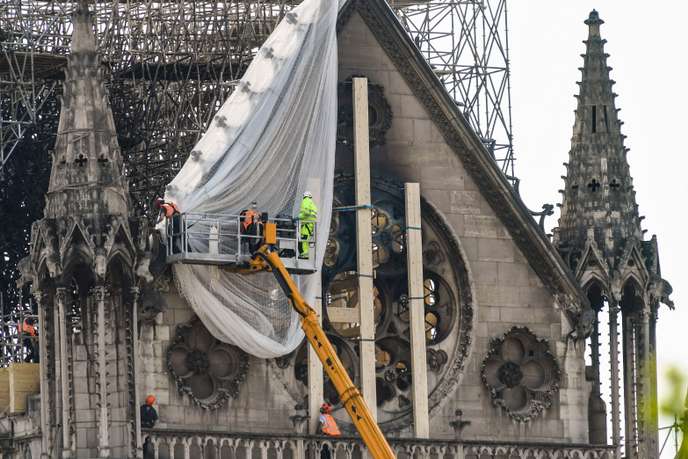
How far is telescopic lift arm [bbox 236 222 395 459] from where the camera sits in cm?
4328

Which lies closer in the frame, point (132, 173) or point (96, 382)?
point (96, 382)

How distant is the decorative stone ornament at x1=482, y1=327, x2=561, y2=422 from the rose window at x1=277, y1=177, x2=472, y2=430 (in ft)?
2.36

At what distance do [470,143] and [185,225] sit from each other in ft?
21.1

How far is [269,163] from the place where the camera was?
150ft

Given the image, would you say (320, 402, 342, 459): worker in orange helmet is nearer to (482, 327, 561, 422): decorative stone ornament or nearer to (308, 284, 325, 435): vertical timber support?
(308, 284, 325, 435): vertical timber support

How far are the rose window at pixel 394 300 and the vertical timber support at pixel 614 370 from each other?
2570 mm

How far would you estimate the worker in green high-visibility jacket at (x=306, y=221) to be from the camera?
1752 inches

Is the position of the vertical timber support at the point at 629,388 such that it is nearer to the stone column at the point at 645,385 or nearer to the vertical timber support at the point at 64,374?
the stone column at the point at 645,385

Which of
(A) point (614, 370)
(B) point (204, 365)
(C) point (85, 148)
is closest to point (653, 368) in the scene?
(A) point (614, 370)

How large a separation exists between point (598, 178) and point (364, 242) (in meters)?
4.78

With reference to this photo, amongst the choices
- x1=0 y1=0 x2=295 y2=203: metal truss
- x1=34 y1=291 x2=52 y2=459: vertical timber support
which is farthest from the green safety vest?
x1=0 y1=0 x2=295 y2=203: metal truss

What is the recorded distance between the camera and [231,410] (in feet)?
150

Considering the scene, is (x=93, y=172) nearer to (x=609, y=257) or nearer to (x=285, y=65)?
(x=285, y=65)

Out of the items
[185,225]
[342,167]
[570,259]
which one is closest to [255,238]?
[185,225]
